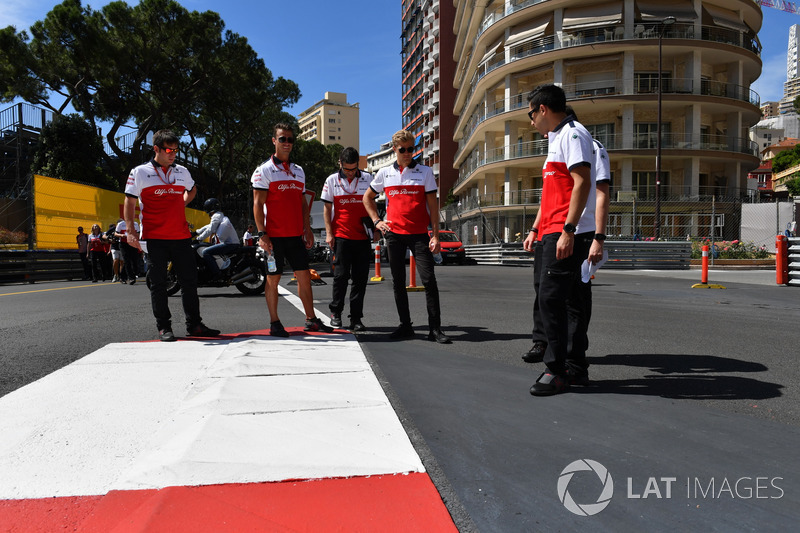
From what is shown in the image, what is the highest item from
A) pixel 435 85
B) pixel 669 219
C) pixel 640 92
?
pixel 435 85

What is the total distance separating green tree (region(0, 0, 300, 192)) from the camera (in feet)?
78.2

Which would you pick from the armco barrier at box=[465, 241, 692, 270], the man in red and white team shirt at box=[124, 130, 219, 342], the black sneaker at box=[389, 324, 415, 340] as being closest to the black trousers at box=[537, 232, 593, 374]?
the black sneaker at box=[389, 324, 415, 340]

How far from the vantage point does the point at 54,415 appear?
2.59 meters

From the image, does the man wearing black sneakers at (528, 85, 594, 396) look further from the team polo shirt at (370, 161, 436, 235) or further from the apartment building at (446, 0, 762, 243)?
the apartment building at (446, 0, 762, 243)

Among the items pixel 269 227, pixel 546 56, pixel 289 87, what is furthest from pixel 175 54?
pixel 269 227

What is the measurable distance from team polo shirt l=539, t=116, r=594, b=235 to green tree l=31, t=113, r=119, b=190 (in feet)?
92.8

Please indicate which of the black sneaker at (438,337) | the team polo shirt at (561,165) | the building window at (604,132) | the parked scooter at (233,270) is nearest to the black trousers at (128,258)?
the parked scooter at (233,270)

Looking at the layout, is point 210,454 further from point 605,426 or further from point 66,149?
point 66,149

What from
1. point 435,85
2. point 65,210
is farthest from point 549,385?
point 435,85

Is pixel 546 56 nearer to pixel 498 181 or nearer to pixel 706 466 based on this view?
pixel 498 181

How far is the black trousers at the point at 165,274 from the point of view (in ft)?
15.2

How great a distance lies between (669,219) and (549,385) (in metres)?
31.7

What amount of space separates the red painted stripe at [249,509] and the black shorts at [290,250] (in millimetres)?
3214

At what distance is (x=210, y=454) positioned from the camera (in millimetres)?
2080
